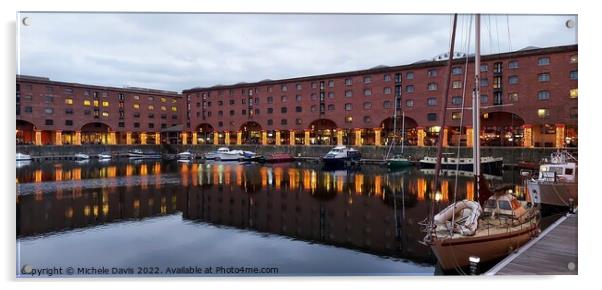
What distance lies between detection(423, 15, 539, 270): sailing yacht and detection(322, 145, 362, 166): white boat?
3571cm

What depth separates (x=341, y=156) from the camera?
4775 centimetres

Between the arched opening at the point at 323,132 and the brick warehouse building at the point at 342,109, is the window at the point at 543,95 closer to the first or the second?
the brick warehouse building at the point at 342,109

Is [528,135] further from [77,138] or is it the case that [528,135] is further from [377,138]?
[77,138]

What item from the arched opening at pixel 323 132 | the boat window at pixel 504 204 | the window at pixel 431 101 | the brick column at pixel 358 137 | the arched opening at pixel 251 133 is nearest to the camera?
the boat window at pixel 504 204

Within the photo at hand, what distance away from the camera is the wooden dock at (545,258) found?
840 centimetres

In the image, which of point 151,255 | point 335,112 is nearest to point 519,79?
point 335,112

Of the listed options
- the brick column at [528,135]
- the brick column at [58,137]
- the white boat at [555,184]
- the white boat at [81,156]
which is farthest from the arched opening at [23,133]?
the brick column at [528,135]

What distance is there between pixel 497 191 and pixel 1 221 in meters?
13.0

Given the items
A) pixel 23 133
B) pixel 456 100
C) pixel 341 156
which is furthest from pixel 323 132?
pixel 23 133

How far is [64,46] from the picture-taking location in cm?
1070

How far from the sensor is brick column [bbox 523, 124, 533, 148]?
117 feet

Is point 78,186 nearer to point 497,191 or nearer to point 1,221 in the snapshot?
point 1,221

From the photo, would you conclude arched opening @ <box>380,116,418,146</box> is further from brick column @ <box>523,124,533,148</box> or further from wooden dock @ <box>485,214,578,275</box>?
wooden dock @ <box>485,214,578,275</box>

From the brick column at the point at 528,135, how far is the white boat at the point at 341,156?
1890 cm
